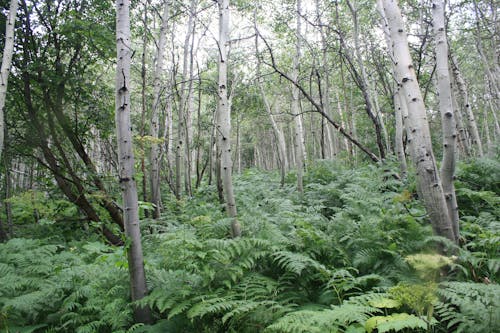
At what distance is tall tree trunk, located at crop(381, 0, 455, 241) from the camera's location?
10.4 feet

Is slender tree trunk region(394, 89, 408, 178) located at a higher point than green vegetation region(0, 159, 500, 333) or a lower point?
higher

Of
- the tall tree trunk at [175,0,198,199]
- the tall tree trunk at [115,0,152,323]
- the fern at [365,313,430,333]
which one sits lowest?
the fern at [365,313,430,333]

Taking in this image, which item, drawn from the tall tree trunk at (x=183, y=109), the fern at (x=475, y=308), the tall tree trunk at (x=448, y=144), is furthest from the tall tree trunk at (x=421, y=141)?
the tall tree trunk at (x=183, y=109)

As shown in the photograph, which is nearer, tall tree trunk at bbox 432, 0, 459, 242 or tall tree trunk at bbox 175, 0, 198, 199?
tall tree trunk at bbox 432, 0, 459, 242

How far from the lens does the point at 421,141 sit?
3.27 m

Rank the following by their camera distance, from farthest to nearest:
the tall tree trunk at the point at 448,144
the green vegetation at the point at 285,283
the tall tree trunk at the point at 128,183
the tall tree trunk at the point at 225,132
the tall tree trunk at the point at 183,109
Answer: the tall tree trunk at the point at 183,109
the tall tree trunk at the point at 225,132
the tall tree trunk at the point at 448,144
the tall tree trunk at the point at 128,183
the green vegetation at the point at 285,283

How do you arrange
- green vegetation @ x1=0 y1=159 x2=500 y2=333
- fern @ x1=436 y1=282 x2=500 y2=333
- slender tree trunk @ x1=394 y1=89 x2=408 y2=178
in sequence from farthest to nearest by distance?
slender tree trunk @ x1=394 y1=89 x2=408 y2=178
green vegetation @ x1=0 y1=159 x2=500 y2=333
fern @ x1=436 y1=282 x2=500 y2=333

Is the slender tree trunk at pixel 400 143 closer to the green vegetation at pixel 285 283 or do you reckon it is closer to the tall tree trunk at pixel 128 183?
the green vegetation at pixel 285 283

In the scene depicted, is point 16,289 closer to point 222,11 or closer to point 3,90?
point 3,90

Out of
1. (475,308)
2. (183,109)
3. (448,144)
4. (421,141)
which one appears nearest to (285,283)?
(475,308)

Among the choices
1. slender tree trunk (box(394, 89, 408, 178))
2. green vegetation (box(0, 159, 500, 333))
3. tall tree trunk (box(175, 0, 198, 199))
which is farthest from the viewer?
tall tree trunk (box(175, 0, 198, 199))

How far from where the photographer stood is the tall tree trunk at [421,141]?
10.4 feet

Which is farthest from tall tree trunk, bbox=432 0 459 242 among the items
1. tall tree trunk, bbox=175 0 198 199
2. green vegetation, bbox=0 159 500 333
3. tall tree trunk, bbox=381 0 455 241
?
tall tree trunk, bbox=175 0 198 199

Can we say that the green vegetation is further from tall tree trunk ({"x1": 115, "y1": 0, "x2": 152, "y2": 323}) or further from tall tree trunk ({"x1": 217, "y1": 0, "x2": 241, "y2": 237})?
tall tree trunk ({"x1": 217, "y1": 0, "x2": 241, "y2": 237})
